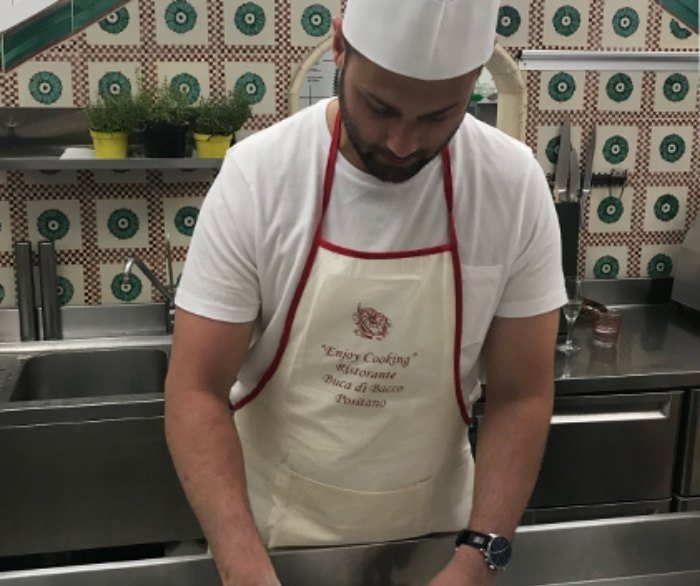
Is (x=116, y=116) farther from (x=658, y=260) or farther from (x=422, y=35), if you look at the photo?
(x=658, y=260)

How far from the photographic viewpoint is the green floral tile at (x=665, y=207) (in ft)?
8.18

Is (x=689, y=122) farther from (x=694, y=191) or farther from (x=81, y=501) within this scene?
(x=81, y=501)

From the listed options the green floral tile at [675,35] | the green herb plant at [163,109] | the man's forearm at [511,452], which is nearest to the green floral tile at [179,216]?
the green herb plant at [163,109]

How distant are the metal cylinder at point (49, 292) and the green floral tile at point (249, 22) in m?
0.70

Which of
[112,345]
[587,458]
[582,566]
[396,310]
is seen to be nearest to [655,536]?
[582,566]

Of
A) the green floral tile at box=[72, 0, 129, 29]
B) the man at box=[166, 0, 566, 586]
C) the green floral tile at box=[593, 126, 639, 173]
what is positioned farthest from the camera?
the green floral tile at box=[593, 126, 639, 173]

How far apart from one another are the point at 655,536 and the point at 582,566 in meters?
0.11

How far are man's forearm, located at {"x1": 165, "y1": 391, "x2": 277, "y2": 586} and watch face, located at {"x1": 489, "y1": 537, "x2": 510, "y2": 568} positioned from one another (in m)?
0.27

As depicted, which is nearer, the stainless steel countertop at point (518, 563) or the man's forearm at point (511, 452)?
the stainless steel countertop at point (518, 563)

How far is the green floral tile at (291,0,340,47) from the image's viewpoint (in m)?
2.21

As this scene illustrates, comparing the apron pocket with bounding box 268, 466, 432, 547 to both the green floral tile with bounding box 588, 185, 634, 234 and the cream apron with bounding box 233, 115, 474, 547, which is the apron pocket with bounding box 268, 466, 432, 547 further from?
the green floral tile with bounding box 588, 185, 634, 234

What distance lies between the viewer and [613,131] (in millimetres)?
2430

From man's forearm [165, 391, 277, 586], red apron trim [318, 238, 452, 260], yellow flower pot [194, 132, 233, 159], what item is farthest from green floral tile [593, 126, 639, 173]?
man's forearm [165, 391, 277, 586]

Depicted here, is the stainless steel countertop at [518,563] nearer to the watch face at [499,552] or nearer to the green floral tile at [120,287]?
the watch face at [499,552]
